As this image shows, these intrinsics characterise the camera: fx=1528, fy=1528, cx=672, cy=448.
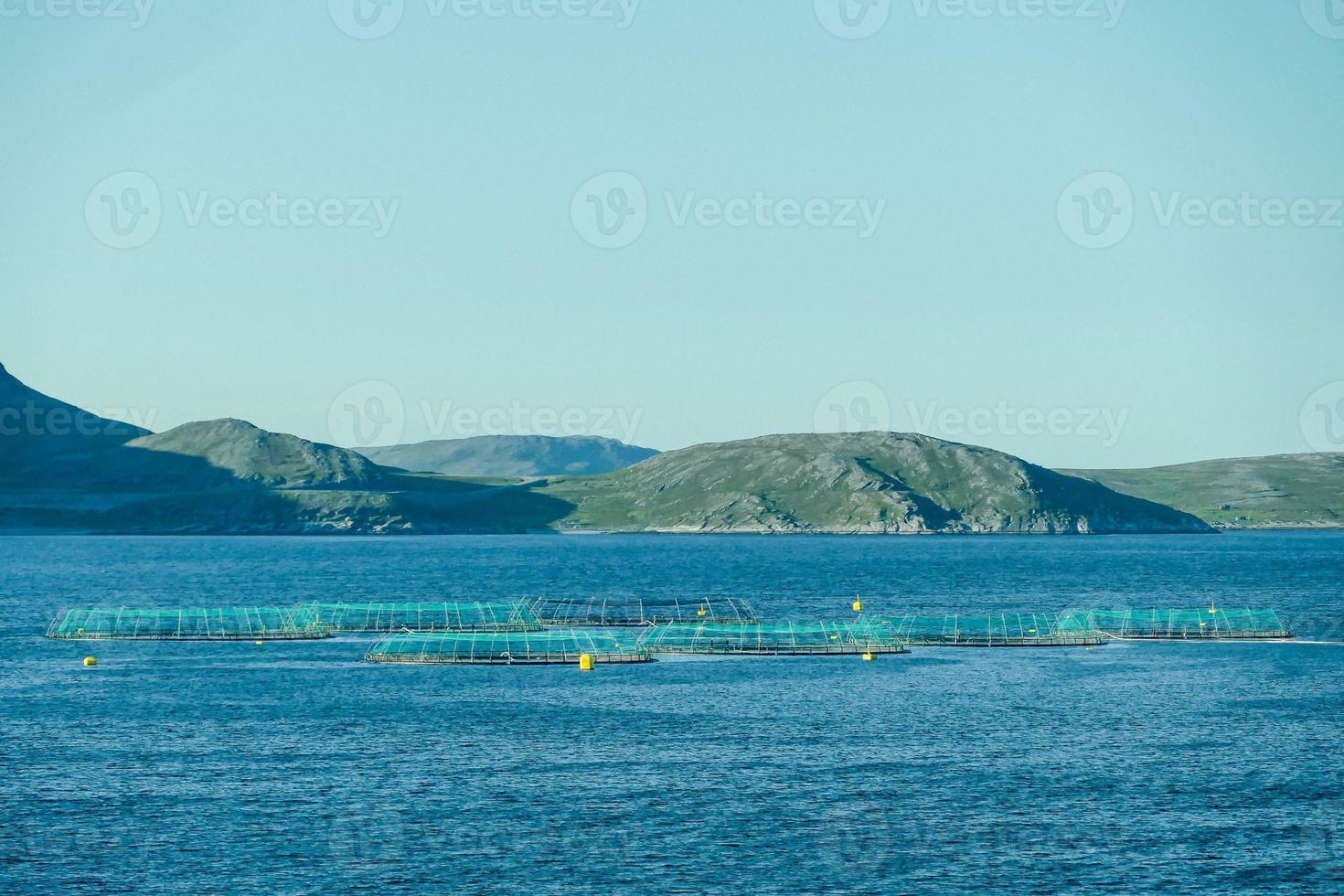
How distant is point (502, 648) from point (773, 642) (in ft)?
112

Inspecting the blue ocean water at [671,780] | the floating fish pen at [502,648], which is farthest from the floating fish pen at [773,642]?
the blue ocean water at [671,780]

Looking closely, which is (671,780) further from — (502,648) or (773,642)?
(773,642)

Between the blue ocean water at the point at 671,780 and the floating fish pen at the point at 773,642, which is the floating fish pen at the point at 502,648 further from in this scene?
the blue ocean water at the point at 671,780

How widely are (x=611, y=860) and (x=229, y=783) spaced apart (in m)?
33.0

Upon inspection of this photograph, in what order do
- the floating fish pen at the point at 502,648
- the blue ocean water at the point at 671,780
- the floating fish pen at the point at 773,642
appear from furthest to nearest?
the floating fish pen at the point at 773,642
the floating fish pen at the point at 502,648
the blue ocean water at the point at 671,780

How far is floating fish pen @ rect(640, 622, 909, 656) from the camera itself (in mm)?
185125

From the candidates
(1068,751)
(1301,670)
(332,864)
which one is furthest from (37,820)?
(1301,670)

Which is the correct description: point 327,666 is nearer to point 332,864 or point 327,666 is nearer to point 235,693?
point 235,693

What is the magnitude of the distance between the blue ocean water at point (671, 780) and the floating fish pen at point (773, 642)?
1652 centimetres

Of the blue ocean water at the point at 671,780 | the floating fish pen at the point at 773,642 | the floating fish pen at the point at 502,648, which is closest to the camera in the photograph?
the blue ocean water at the point at 671,780

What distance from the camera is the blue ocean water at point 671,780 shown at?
279ft

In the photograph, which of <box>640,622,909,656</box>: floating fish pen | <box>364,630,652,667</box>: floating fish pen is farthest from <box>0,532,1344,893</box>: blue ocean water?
<box>640,622,909,656</box>: floating fish pen

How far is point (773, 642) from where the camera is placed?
193m

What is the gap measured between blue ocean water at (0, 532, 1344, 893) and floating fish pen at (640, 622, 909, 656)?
650 inches
